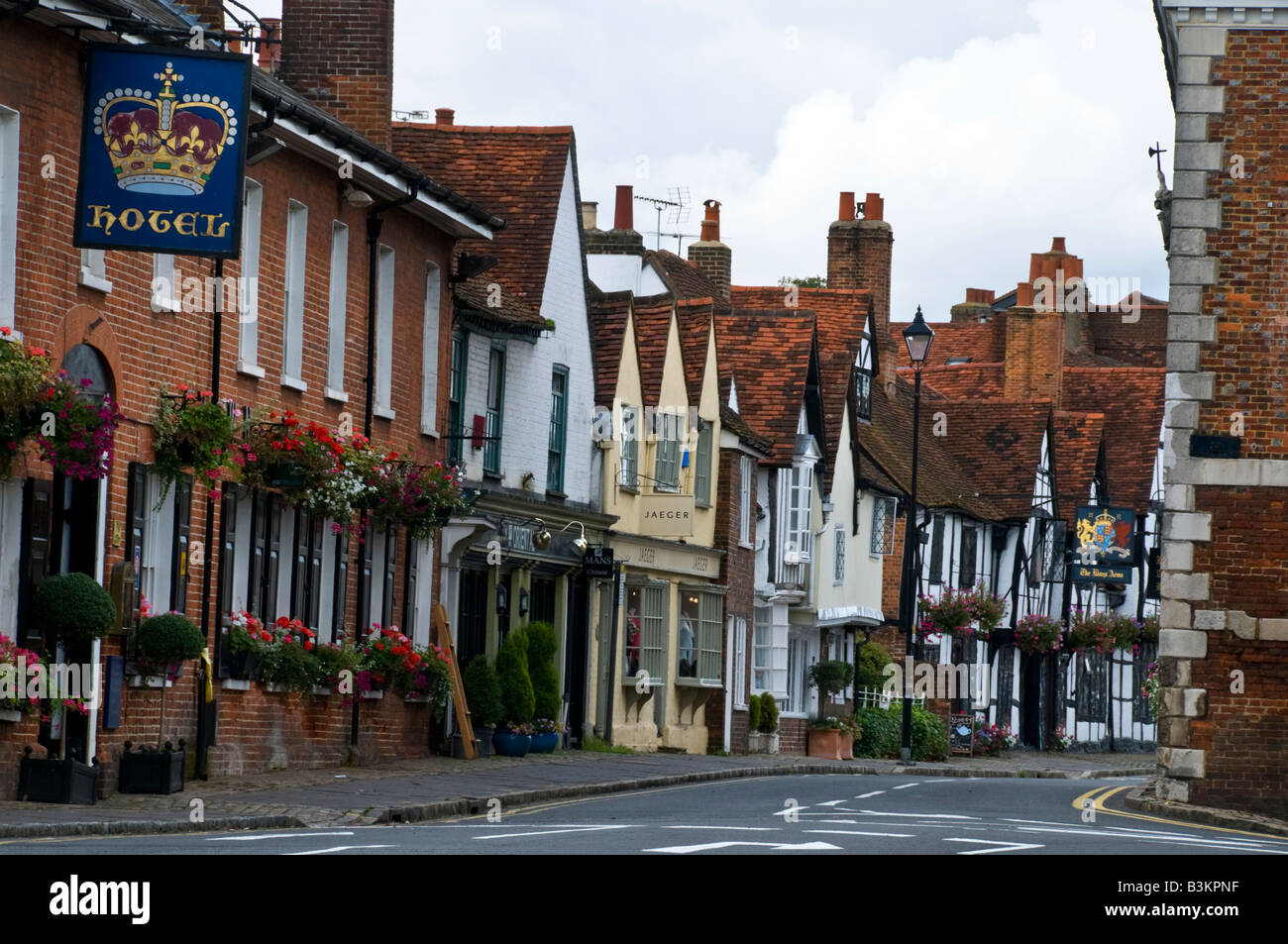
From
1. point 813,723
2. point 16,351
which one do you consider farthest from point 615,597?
point 16,351

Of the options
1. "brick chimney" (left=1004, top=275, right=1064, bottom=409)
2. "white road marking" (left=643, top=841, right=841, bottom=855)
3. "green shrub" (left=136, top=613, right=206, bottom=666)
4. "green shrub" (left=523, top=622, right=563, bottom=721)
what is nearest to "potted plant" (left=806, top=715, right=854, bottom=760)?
"green shrub" (left=523, top=622, right=563, bottom=721)

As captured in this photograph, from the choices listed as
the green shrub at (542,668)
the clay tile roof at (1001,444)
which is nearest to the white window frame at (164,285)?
the green shrub at (542,668)

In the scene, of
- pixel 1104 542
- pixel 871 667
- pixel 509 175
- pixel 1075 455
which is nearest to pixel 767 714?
pixel 871 667

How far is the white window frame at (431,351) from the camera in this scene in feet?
97.3

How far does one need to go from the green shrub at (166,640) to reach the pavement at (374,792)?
48.0 inches

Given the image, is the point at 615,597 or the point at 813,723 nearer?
the point at 615,597

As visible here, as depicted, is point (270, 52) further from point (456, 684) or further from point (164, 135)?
point (164, 135)

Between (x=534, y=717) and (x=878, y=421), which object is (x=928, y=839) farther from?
(x=878, y=421)

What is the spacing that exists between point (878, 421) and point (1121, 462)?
13853 millimetres

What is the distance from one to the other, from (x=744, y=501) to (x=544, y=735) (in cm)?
1195

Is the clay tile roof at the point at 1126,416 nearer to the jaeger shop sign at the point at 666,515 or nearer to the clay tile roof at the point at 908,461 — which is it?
the clay tile roof at the point at 908,461

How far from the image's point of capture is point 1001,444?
6144 centimetres

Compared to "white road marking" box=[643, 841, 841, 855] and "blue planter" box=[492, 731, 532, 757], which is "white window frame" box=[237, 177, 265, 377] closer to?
"blue planter" box=[492, 731, 532, 757]
